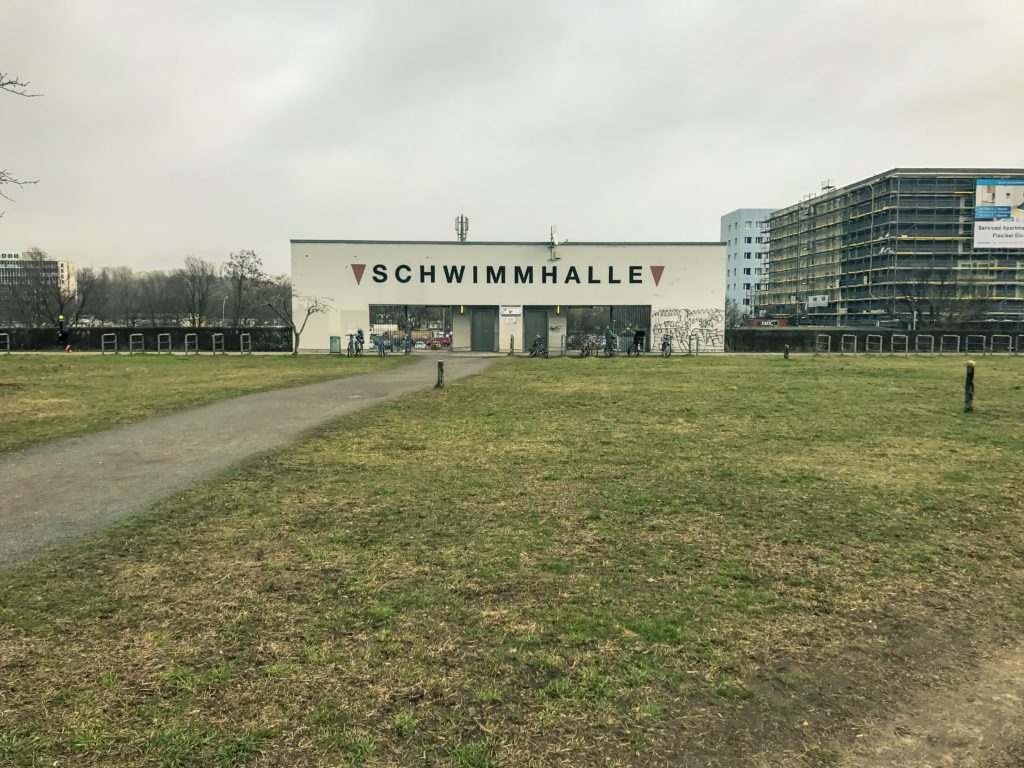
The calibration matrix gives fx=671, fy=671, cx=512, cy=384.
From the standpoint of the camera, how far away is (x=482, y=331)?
1638 inches

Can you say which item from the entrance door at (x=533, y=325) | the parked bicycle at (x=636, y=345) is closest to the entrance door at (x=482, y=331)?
the entrance door at (x=533, y=325)

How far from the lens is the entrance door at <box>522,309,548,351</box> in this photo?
41.3 m

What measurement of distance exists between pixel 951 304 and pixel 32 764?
69.9 metres

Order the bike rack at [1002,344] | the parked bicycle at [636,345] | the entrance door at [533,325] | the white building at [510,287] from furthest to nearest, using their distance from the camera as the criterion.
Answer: the bike rack at [1002,344] < the entrance door at [533,325] < the white building at [510,287] < the parked bicycle at [636,345]

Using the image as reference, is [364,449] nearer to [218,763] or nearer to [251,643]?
[251,643]

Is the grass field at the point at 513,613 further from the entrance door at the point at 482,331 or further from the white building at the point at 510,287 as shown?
the entrance door at the point at 482,331

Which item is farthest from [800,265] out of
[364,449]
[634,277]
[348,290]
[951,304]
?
[364,449]

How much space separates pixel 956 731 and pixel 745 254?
132799mm

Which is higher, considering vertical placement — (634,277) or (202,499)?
(634,277)

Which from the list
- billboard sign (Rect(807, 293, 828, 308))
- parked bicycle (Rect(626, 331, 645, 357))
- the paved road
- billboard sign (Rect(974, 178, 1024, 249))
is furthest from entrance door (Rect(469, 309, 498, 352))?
billboard sign (Rect(807, 293, 828, 308))

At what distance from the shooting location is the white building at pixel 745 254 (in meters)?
124

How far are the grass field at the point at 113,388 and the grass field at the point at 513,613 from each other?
541 cm

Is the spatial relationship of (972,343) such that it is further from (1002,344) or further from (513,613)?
(513,613)

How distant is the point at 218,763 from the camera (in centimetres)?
271
